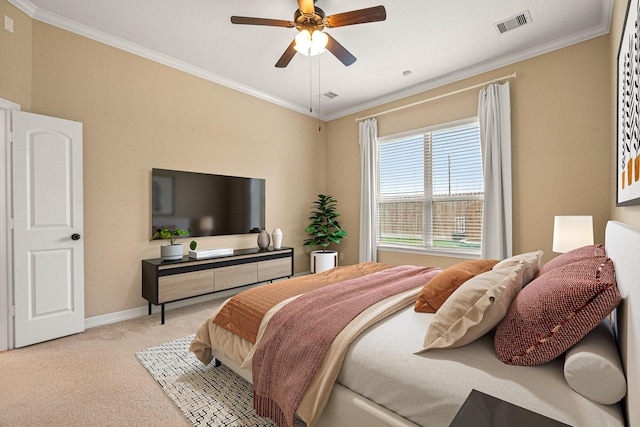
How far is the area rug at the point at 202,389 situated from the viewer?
5.46 feet

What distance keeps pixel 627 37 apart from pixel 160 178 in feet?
13.4

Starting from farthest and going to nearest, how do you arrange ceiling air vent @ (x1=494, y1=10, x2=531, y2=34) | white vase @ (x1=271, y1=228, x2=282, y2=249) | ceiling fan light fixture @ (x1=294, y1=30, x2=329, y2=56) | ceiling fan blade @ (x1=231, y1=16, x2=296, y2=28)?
white vase @ (x1=271, y1=228, x2=282, y2=249), ceiling air vent @ (x1=494, y1=10, x2=531, y2=34), ceiling fan light fixture @ (x1=294, y1=30, x2=329, y2=56), ceiling fan blade @ (x1=231, y1=16, x2=296, y2=28)

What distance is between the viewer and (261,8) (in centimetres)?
272

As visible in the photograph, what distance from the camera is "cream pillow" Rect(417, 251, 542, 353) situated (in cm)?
118

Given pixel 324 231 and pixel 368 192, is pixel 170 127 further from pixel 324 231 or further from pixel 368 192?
pixel 368 192

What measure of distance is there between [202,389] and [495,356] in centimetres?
175

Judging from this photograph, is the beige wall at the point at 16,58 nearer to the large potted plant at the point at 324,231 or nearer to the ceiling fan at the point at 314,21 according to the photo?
the ceiling fan at the point at 314,21

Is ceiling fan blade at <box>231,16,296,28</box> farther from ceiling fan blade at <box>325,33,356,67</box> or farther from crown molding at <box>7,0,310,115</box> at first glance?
crown molding at <box>7,0,310,115</box>

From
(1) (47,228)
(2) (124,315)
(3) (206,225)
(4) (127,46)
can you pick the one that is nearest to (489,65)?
(3) (206,225)

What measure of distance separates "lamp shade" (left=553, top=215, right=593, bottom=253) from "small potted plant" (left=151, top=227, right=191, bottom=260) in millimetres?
3869

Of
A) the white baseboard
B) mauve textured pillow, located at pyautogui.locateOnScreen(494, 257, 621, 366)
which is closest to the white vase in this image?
the white baseboard

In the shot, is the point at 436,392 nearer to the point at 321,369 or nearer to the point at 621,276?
the point at 321,369

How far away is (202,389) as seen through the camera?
6.37 ft

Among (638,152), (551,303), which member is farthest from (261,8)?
(551,303)
